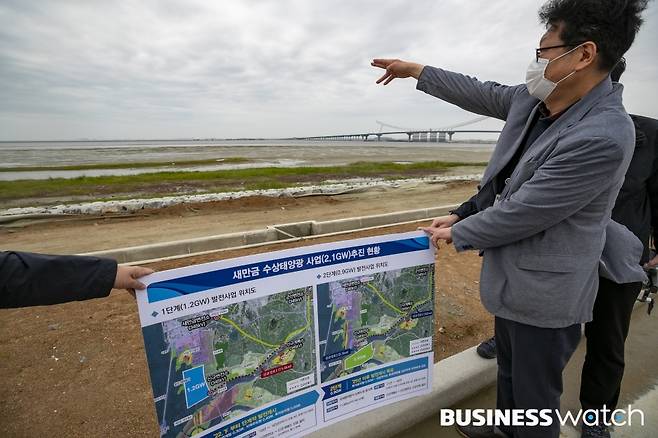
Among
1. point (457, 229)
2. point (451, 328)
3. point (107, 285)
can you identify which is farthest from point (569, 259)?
point (451, 328)

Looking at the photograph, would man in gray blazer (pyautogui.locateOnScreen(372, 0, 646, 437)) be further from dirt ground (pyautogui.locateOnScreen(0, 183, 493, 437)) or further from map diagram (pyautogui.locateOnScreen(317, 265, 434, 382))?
dirt ground (pyautogui.locateOnScreen(0, 183, 493, 437))

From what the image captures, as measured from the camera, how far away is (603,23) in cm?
149

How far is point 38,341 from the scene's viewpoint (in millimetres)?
3516

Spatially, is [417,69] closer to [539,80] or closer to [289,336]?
[539,80]

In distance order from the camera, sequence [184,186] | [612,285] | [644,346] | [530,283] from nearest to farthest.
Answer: [530,283]
[612,285]
[644,346]
[184,186]

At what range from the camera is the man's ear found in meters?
1.53

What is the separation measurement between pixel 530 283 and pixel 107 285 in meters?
1.84

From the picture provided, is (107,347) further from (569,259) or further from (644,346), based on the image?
(644,346)

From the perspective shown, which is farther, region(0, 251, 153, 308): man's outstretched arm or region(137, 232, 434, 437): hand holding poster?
region(137, 232, 434, 437): hand holding poster

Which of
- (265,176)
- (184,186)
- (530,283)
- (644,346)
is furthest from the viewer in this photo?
(265,176)

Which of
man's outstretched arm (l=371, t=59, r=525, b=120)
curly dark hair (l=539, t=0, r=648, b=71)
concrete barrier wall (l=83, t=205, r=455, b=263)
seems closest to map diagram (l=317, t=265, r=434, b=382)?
man's outstretched arm (l=371, t=59, r=525, b=120)

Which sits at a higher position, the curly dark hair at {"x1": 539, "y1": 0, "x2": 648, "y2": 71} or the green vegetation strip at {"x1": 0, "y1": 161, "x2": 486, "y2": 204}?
the curly dark hair at {"x1": 539, "y1": 0, "x2": 648, "y2": 71}

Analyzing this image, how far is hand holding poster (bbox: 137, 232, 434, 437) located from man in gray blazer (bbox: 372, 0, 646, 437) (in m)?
0.50

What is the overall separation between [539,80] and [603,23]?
30cm
